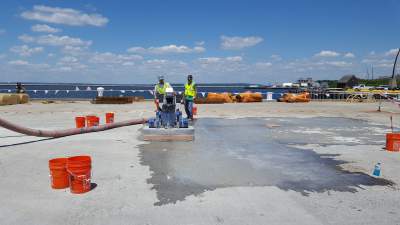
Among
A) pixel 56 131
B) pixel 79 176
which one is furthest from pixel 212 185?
pixel 56 131

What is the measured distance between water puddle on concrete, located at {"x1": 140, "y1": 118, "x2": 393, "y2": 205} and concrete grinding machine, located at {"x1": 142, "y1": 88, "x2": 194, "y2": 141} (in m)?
0.46

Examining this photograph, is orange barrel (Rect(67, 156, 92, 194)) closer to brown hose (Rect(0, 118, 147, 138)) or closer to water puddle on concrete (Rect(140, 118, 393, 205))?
water puddle on concrete (Rect(140, 118, 393, 205))

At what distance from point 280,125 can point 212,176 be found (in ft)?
28.5

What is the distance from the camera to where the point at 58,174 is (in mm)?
5988

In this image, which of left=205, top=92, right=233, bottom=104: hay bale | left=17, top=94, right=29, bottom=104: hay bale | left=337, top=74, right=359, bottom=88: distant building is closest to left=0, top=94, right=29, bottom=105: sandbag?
left=17, top=94, right=29, bottom=104: hay bale

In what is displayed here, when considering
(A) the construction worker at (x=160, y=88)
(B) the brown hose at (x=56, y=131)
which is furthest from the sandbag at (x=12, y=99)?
(A) the construction worker at (x=160, y=88)

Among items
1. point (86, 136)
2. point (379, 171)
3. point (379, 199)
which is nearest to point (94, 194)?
point (379, 199)

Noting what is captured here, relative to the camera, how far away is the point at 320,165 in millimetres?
7961

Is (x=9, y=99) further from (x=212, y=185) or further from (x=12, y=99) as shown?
(x=212, y=185)

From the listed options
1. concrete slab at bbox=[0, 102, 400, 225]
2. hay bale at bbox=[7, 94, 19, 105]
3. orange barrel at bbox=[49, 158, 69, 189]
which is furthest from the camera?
hay bale at bbox=[7, 94, 19, 105]

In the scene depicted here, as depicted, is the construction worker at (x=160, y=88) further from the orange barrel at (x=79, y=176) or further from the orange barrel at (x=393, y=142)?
the orange barrel at (x=79, y=176)

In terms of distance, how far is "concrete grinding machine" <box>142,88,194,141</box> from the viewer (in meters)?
11.0

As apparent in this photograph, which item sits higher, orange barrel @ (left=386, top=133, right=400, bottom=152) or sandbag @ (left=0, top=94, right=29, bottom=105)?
sandbag @ (left=0, top=94, right=29, bottom=105)

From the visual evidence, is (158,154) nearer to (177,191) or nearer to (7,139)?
(177,191)
